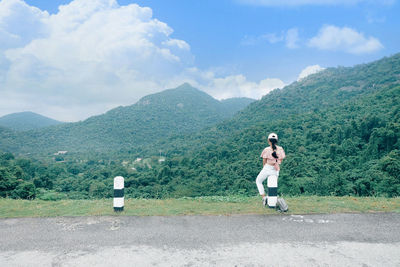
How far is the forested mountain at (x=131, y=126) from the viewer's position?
101m

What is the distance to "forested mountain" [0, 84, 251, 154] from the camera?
101438mm

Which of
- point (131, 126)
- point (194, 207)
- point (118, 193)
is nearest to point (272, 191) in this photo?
point (194, 207)

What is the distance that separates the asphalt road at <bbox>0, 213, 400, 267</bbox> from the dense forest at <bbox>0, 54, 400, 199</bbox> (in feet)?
19.5

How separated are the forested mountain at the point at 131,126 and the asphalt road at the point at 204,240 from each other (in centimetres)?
10393

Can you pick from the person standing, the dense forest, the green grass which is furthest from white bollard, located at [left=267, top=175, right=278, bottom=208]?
the dense forest

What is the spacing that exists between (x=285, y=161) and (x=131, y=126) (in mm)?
96242

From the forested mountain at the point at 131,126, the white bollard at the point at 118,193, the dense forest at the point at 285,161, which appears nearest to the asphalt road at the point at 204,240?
the white bollard at the point at 118,193

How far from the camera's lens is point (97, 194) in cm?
3828

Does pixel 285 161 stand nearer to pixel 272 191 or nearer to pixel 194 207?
pixel 272 191

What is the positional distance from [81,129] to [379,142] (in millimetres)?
118881

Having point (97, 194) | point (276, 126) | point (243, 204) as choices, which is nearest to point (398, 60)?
point (276, 126)

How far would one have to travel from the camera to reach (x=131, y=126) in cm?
12575

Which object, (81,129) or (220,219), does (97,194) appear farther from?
(81,129)

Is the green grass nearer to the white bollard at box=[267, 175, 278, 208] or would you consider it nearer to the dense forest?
the white bollard at box=[267, 175, 278, 208]
